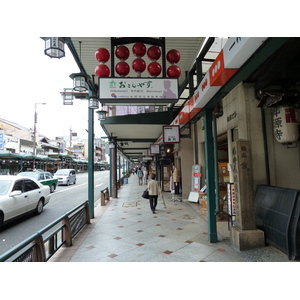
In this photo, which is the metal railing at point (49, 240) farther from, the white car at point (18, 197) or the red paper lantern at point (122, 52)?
the red paper lantern at point (122, 52)

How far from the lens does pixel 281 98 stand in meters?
4.96

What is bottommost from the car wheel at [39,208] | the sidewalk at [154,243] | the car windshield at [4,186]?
the sidewalk at [154,243]

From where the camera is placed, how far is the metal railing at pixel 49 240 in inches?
127

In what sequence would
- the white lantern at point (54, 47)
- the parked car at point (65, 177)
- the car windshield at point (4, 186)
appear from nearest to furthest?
the white lantern at point (54, 47) → the car windshield at point (4, 186) → the parked car at point (65, 177)

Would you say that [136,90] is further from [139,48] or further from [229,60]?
[229,60]

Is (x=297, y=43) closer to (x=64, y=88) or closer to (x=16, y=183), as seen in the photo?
(x=64, y=88)

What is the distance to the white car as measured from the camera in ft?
23.4

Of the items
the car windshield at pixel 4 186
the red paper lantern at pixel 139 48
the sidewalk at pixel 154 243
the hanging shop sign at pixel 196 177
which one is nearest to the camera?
the sidewalk at pixel 154 243

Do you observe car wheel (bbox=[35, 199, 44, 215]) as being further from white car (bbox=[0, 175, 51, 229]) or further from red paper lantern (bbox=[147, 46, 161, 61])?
red paper lantern (bbox=[147, 46, 161, 61])

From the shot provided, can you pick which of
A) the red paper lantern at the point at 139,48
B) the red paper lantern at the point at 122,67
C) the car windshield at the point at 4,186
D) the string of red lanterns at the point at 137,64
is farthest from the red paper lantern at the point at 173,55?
the car windshield at the point at 4,186

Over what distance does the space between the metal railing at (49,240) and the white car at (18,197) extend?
1.99 m

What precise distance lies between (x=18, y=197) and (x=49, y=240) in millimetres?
4233

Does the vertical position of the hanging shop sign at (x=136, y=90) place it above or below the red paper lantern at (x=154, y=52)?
below

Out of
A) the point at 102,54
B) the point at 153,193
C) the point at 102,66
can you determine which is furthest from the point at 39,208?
the point at 102,54
